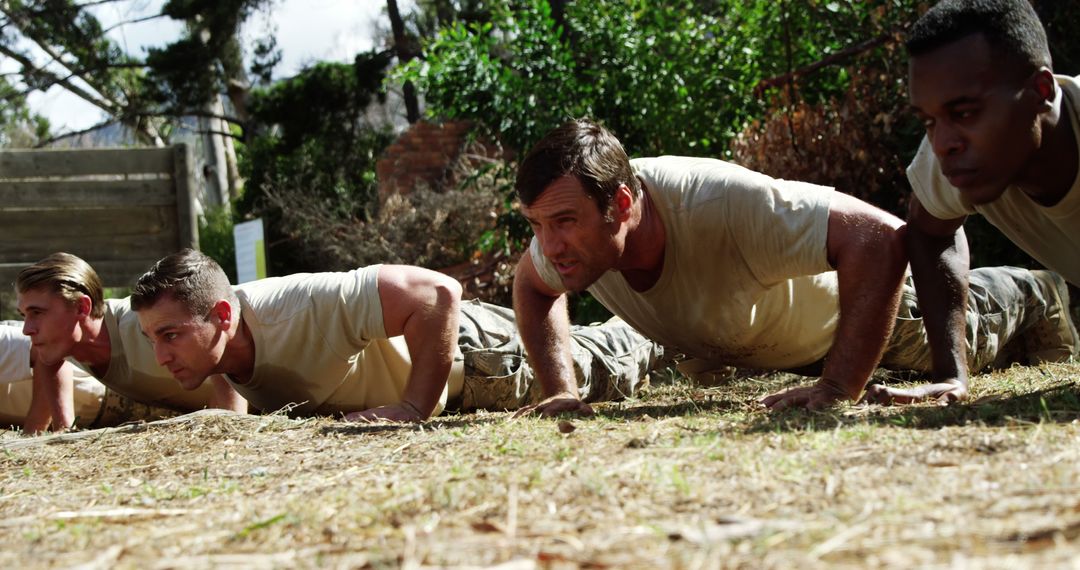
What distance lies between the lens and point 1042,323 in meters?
5.71

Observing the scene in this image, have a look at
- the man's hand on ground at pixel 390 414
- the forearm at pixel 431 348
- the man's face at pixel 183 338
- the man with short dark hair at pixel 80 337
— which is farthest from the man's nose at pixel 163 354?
the forearm at pixel 431 348

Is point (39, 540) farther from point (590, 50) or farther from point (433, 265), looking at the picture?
point (433, 265)

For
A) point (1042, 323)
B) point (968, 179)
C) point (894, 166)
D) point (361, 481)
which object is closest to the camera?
point (361, 481)

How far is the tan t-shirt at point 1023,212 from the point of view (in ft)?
11.5

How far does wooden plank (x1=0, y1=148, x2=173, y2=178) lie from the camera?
8062 millimetres

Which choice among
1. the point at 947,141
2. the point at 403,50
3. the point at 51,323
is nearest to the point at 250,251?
the point at 51,323

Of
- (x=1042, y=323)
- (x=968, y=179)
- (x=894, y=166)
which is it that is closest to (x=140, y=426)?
(x=968, y=179)

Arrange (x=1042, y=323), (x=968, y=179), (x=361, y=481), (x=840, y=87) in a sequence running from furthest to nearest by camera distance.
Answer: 1. (x=840, y=87)
2. (x=1042, y=323)
3. (x=968, y=179)
4. (x=361, y=481)

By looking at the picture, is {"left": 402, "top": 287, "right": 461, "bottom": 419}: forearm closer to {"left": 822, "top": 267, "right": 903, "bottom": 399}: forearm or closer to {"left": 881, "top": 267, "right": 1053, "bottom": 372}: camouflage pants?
{"left": 822, "top": 267, "right": 903, "bottom": 399}: forearm

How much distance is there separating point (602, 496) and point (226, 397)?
3.25 meters

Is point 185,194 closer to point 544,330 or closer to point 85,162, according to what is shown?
point 85,162

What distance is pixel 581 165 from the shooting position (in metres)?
3.87

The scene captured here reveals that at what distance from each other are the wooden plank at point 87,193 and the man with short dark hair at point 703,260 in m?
4.50

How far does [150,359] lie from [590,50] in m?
4.82
